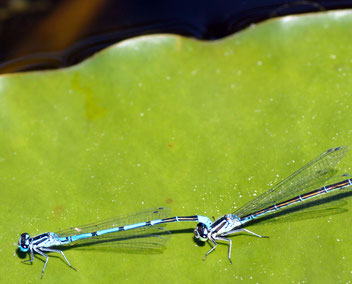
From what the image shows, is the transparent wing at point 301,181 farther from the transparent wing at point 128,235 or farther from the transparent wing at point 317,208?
the transparent wing at point 128,235

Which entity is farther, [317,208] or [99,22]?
[99,22]

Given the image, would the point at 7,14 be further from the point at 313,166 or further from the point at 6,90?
the point at 313,166

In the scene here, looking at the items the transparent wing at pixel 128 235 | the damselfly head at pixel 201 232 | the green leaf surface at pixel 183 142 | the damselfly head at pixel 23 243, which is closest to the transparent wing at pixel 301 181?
the green leaf surface at pixel 183 142

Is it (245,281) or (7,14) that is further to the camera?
(7,14)

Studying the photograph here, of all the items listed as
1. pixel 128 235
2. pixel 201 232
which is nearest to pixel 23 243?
pixel 128 235

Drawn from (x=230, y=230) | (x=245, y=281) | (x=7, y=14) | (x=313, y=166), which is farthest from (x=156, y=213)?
(x=7, y=14)

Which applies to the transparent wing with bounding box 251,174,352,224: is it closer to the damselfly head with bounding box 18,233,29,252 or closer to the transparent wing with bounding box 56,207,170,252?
the transparent wing with bounding box 56,207,170,252

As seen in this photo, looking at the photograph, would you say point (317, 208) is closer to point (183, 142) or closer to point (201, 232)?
point (201, 232)
